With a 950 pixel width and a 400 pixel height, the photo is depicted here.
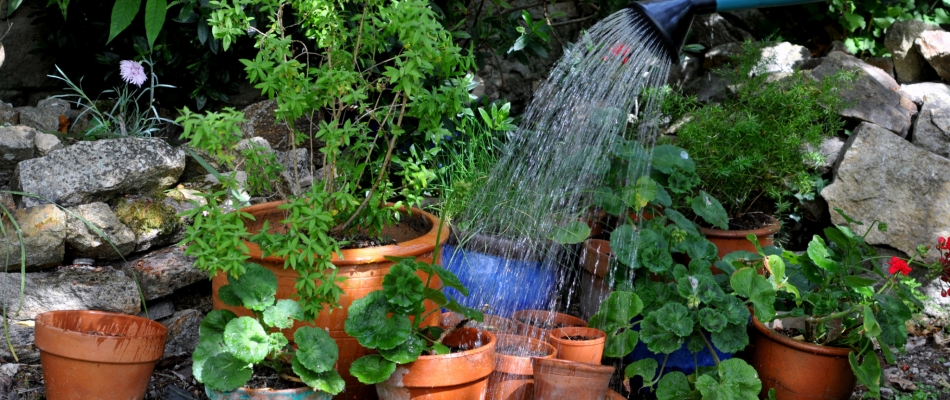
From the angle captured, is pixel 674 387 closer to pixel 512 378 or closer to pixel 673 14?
pixel 512 378

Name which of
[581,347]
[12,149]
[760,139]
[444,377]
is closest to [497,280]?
[581,347]

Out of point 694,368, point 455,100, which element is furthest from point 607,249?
point 455,100

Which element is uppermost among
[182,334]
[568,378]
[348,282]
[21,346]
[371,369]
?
[348,282]

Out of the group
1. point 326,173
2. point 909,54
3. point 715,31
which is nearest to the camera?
point 326,173

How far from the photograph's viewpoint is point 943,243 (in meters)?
2.52

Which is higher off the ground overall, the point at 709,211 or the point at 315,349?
the point at 315,349

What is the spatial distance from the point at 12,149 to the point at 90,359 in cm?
112

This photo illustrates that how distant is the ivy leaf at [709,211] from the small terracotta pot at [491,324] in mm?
890

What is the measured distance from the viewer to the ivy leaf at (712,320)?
2.39 meters

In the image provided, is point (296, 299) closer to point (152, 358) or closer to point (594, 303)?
point (152, 358)

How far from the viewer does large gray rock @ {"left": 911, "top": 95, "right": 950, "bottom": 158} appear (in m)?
3.86

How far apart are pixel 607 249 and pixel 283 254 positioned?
1393 mm

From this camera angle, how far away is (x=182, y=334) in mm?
2678

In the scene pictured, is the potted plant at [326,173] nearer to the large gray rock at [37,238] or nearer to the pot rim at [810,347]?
the large gray rock at [37,238]
